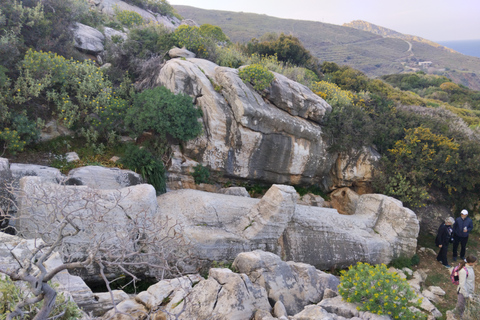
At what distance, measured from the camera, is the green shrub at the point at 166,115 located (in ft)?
34.3

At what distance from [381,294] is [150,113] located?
841 centimetres

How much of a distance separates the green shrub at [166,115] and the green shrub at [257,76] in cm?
256

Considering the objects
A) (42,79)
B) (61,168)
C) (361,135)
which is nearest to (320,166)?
(361,135)

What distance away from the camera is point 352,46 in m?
60.6

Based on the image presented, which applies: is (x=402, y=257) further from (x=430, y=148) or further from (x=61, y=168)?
(x=61, y=168)

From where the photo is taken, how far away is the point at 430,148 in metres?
13.0

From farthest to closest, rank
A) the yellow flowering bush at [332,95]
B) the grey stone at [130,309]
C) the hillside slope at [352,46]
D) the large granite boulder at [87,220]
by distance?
the hillside slope at [352,46], the yellow flowering bush at [332,95], the large granite boulder at [87,220], the grey stone at [130,309]

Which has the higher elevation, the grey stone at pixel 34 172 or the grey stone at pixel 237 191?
the grey stone at pixel 34 172

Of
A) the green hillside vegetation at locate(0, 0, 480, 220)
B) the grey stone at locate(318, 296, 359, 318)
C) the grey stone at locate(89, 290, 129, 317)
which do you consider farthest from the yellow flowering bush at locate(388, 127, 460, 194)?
the grey stone at locate(89, 290, 129, 317)

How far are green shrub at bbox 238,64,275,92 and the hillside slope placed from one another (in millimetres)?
40708

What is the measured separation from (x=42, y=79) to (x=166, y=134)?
4.37 meters

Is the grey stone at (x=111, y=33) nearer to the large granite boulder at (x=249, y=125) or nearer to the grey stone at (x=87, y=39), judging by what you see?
the grey stone at (x=87, y=39)

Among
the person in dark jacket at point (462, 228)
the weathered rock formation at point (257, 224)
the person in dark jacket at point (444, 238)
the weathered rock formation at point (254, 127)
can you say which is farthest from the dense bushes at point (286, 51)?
the person in dark jacket at point (462, 228)

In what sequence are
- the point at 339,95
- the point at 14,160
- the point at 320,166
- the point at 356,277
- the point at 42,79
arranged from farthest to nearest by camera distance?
1. the point at 339,95
2. the point at 320,166
3. the point at 42,79
4. the point at 14,160
5. the point at 356,277
